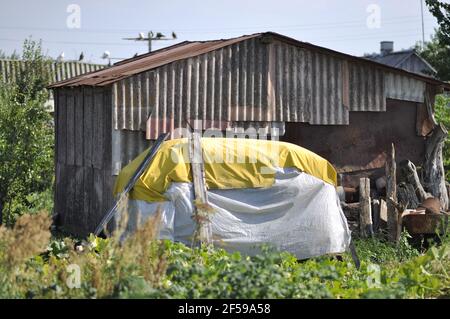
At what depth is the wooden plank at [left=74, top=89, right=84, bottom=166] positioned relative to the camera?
15.6 m

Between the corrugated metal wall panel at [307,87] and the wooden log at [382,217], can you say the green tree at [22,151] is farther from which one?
the wooden log at [382,217]

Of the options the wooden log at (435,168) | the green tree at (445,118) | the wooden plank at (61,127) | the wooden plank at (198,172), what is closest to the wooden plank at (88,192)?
the wooden plank at (61,127)

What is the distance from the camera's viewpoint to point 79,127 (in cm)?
1574

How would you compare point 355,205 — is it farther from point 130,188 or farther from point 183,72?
point 130,188

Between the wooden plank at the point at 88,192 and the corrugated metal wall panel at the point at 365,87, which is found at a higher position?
the corrugated metal wall panel at the point at 365,87

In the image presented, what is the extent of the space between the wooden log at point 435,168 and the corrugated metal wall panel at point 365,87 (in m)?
1.64

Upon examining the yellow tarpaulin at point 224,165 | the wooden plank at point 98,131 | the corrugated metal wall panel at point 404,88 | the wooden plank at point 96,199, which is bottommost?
the wooden plank at point 96,199

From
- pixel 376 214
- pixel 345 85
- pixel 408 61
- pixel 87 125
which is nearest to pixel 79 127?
pixel 87 125

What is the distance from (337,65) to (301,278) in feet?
30.7

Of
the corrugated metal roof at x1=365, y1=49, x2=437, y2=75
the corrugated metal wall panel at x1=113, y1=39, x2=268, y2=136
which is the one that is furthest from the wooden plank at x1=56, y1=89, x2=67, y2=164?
the corrugated metal roof at x1=365, y1=49, x2=437, y2=75

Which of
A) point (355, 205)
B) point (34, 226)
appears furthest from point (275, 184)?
point (34, 226)

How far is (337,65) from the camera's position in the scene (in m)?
15.9

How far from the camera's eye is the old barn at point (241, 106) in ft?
46.3

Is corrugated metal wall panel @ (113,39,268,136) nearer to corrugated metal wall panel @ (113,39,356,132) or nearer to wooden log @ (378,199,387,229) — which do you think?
corrugated metal wall panel @ (113,39,356,132)
